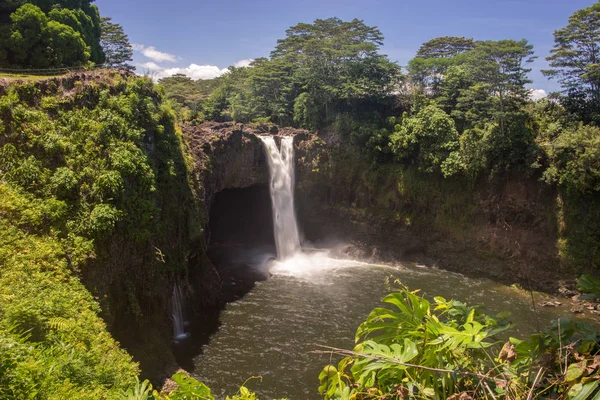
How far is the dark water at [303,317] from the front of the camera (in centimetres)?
1459

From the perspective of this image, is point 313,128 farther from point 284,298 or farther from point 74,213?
point 74,213

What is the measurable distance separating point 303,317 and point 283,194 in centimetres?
1369

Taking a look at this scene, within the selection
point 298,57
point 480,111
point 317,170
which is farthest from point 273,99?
point 480,111

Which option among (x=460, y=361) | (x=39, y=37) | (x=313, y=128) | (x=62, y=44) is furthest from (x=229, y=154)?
(x=460, y=361)

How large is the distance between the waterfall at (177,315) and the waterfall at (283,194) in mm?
12534

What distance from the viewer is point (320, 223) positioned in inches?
1288

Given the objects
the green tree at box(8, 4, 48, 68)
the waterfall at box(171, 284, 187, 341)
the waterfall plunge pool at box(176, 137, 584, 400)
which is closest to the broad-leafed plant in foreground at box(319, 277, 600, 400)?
the waterfall plunge pool at box(176, 137, 584, 400)

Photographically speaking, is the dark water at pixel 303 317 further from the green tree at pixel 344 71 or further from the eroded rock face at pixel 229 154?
the green tree at pixel 344 71

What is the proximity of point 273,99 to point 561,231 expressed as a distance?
27.0 metres

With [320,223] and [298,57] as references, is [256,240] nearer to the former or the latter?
[320,223]

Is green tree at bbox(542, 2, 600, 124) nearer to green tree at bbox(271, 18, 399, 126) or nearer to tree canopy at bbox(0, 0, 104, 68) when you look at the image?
green tree at bbox(271, 18, 399, 126)

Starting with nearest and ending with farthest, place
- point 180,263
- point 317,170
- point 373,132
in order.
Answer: point 180,263
point 373,132
point 317,170

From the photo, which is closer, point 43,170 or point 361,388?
point 361,388

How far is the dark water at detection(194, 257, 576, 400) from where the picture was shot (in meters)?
14.6
